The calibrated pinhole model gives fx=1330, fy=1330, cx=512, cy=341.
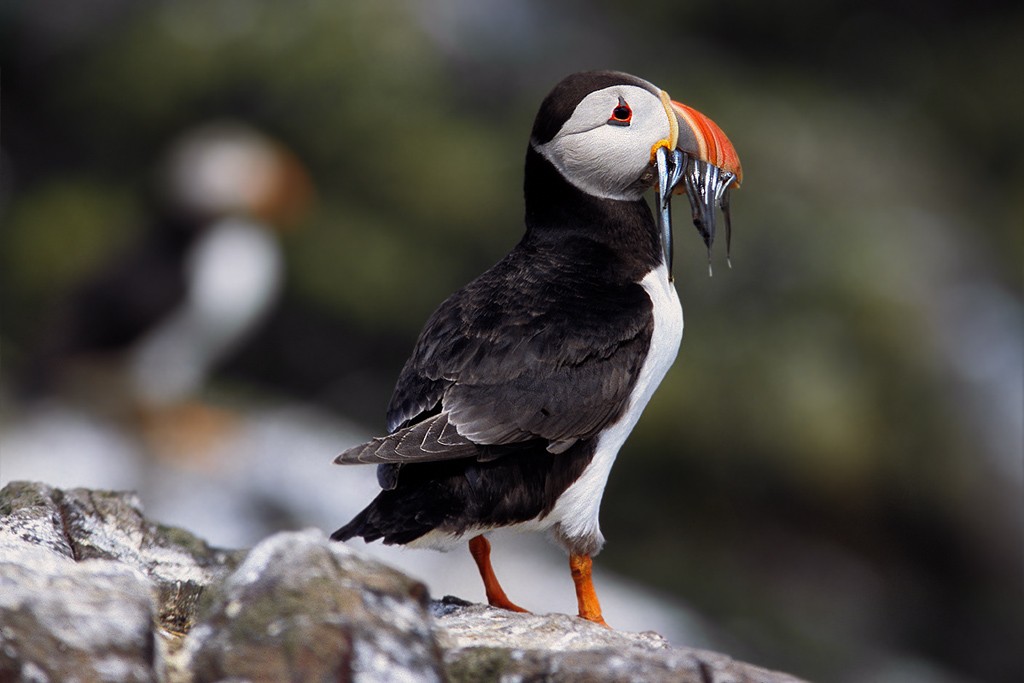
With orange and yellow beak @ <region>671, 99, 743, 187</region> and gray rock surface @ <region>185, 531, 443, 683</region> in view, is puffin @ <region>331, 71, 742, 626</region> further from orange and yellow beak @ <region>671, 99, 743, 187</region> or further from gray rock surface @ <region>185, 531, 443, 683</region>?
gray rock surface @ <region>185, 531, 443, 683</region>

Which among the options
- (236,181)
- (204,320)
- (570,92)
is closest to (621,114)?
(570,92)

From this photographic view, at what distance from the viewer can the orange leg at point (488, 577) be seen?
468 cm

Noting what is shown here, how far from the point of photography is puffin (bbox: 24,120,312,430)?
1045 centimetres

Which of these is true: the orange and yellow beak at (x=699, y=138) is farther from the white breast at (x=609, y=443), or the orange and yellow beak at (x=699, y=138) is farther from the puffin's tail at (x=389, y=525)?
the puffin's tail at (x=389, y=525)

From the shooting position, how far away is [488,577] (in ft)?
15.5

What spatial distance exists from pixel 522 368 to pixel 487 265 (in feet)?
24.5

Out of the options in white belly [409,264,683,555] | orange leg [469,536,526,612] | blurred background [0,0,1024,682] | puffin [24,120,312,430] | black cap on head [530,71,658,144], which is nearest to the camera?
white belly [409,264,683,555]

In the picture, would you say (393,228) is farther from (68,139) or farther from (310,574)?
(310,574)

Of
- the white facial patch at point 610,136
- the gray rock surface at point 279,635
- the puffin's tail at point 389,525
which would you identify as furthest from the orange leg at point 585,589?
the white facial patch at point 610,136

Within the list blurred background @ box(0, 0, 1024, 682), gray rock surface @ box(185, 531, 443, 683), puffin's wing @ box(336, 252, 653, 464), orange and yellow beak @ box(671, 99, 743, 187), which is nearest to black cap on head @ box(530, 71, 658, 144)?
orange and yellow beak @ box(671, 99, 743, 187)

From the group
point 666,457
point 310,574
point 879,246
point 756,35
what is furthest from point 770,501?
point 310,574

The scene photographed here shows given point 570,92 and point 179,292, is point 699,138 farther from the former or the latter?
point 179,292

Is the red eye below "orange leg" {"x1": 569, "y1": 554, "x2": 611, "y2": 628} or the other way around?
the other way around

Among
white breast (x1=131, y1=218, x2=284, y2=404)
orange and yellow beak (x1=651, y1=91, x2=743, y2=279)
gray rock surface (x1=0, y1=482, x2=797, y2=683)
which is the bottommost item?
white breast (x1=131, y1=218, x2=284, y2=404)
